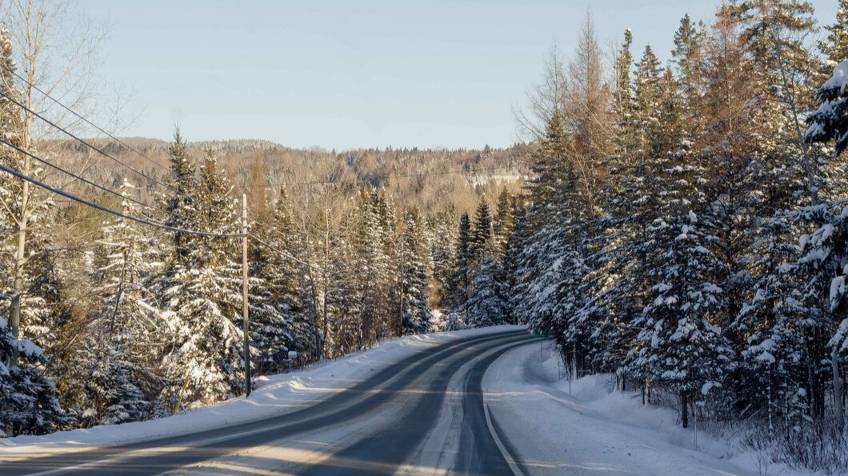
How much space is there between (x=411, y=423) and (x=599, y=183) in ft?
61.6

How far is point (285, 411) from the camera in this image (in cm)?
1895

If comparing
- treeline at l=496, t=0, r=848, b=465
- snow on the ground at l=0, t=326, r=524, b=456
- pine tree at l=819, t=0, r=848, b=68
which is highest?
pine tree at l=819, t=0, r=848, b=68

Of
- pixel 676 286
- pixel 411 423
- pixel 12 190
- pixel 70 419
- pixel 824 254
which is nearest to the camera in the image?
pixel 824 254

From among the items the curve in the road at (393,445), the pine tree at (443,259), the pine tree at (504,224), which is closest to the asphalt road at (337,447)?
the curve in the road at (393,445)

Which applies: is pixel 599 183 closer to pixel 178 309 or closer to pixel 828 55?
pixel 828 55

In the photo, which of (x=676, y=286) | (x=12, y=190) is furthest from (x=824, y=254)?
(x=12, y=190)

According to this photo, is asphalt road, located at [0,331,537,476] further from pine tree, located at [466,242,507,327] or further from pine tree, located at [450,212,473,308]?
pine tree, located at [450,212,473,308]

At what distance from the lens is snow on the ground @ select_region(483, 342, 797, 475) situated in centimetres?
991

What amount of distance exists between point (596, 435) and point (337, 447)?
220 inches

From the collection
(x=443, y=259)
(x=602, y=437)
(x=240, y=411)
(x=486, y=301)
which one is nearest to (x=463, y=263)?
(x=486, y=301)

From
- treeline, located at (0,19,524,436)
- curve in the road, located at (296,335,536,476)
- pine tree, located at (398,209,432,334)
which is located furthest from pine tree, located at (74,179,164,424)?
pine tree, located at (398,209,432,334)

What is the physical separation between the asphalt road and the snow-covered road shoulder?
634 millimetres

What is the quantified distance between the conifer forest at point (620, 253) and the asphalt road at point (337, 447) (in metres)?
4.44

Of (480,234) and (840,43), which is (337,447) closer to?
(840,43)
